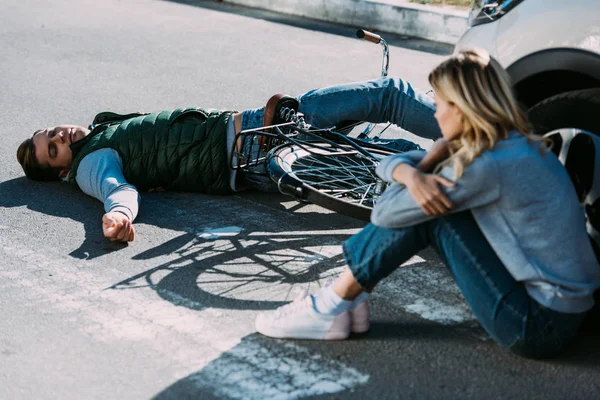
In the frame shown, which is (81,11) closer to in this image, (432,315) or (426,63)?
(426,63)

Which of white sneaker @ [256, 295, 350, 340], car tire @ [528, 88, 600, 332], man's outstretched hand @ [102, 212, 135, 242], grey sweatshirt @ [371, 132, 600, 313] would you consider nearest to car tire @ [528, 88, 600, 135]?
car tire @ [528, 88, 600, 332]

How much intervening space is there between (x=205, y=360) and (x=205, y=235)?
1380mm

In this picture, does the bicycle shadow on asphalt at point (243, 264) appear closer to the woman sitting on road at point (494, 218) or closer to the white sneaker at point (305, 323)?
the white sneaker at point (305, 323)

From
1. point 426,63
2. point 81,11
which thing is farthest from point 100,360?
point 81,11

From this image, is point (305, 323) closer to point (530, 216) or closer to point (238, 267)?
point (238, 267)

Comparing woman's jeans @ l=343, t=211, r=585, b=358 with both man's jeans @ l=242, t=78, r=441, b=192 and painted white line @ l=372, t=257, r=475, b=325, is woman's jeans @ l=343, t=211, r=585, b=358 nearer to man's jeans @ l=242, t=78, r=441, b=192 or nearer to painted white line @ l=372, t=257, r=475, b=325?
painted white line @ l=372, t=257, r=475, b=325

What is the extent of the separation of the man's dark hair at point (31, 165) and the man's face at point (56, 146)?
3cm

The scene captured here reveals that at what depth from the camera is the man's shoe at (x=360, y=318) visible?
3748 mm

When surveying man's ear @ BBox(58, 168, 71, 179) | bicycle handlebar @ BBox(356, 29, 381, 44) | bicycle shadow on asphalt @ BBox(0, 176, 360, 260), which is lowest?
bicycle shadow on asphalt @ BBox(0, 176, 360, 260)

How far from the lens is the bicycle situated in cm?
471

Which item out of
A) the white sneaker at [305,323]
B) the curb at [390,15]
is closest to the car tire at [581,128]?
the white sneaker at [305,323]

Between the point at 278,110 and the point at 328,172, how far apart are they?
46 centimetres

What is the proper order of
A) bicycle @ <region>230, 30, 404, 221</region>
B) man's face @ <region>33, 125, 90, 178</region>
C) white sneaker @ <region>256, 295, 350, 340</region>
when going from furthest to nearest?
man's face @ <region>33, 125, 90, 178</region> → bicycle @ <region>230, 30, 404, 221</region> → white sneaker @ <region>256, 295, 350, 340</region>

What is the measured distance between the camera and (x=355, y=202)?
4.63 meters
